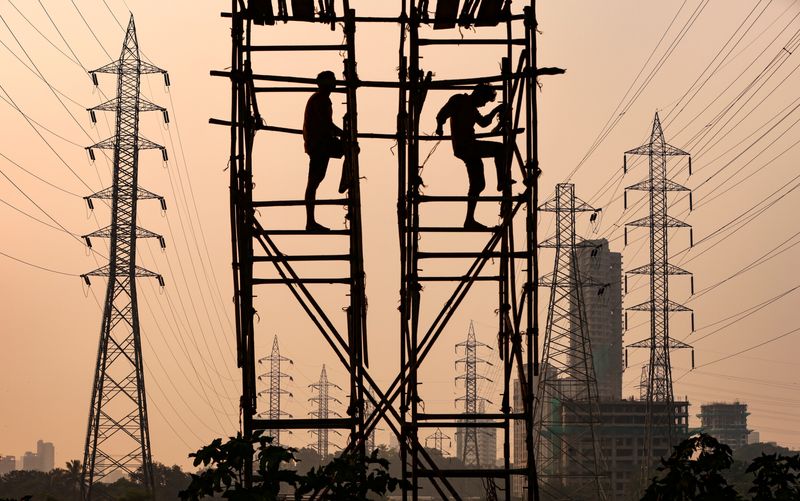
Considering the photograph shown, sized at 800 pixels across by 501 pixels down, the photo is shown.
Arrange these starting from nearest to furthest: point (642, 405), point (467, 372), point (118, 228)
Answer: point (118, 228) → point (467, 372) → point (642, 405)

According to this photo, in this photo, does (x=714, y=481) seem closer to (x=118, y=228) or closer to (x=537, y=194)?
(x=537, y=194)

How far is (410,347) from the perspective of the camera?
55.4 ft

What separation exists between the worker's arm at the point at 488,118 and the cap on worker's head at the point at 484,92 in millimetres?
149

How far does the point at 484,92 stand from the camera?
17938 mm

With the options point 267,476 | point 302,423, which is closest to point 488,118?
point 302,423

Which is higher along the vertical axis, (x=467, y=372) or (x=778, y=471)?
(x=467, y=372)

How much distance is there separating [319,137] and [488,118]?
216cm

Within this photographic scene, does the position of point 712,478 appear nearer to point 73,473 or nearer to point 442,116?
point 442,116

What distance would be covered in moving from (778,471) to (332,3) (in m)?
7.88

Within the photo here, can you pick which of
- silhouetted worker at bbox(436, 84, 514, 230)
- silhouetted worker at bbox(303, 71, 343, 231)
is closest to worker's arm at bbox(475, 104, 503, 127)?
silhouetted worker at bbox(436, 84, 514, 230)

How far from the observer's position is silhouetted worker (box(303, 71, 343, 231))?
17.5m

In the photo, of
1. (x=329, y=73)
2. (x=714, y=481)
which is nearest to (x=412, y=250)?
(x=329, y=73)

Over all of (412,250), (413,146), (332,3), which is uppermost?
(332,3)

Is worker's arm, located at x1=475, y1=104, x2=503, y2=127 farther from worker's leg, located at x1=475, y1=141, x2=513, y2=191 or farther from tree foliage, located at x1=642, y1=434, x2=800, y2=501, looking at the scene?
tree foliage, located at x1=642, y1=434, x2=800, y2=501
